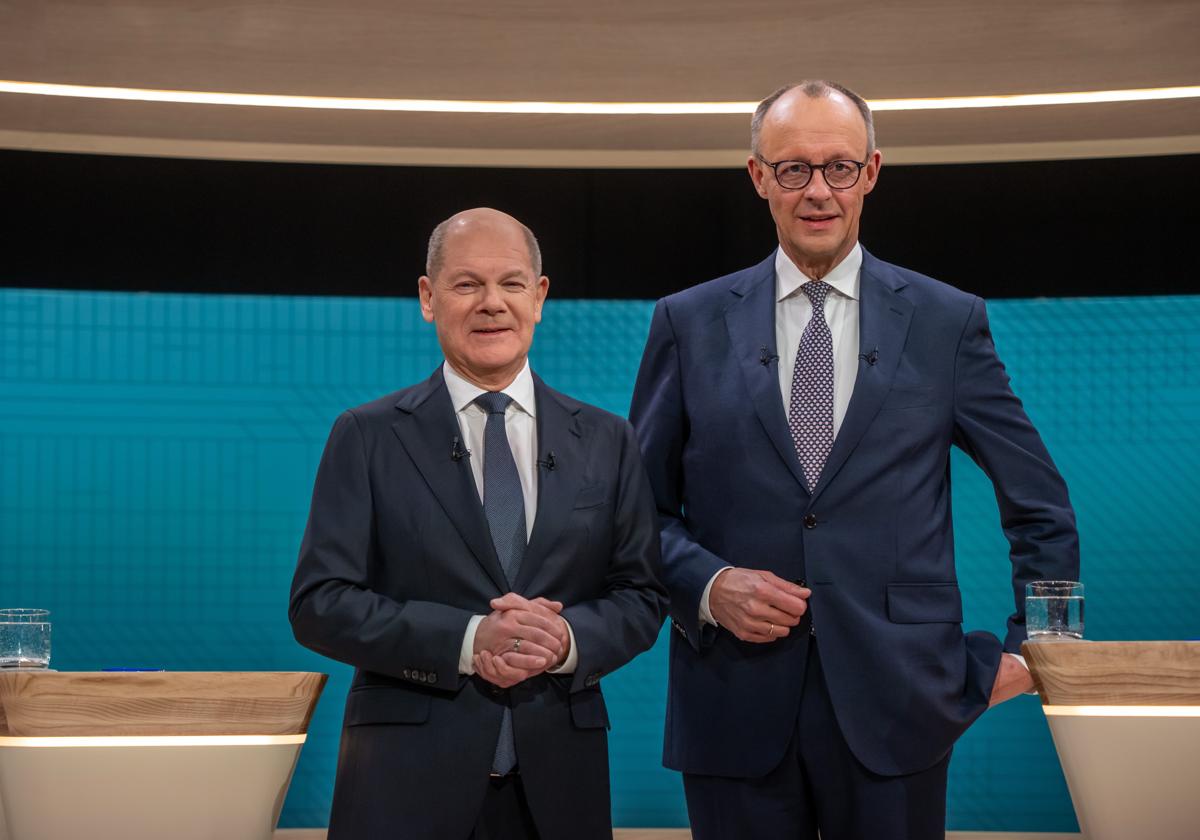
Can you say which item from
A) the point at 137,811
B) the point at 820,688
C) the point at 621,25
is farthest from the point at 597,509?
the point at 621,25

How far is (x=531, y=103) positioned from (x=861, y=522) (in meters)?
2.28

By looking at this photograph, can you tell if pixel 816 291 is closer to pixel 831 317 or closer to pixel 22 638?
pixel 831 317

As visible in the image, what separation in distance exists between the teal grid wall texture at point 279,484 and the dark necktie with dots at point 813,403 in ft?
7.63

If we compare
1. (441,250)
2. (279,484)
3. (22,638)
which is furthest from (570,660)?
(279,484)

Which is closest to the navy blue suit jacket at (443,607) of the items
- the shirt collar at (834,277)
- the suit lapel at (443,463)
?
the suit lapel at (443,463)

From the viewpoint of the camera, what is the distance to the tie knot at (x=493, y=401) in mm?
2510

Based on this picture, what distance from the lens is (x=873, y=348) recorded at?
8.70 ft

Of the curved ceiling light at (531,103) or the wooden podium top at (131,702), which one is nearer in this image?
the wooden podium top at (131,702)

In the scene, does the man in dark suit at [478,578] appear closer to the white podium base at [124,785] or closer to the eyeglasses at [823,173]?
the white podium base at [124,785]

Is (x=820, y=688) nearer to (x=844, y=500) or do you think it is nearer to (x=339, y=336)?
(x=844, y=500)

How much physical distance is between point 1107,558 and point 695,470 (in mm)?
2576

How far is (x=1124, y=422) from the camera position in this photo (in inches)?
190

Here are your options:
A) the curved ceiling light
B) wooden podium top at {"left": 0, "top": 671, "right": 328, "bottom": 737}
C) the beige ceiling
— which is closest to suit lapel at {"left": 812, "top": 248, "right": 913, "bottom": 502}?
wooden podium top at {"left": 0, "top": 671, "right": 328, "bottom": 737}

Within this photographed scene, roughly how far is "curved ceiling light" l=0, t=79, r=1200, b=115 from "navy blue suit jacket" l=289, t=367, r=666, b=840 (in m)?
2.14
